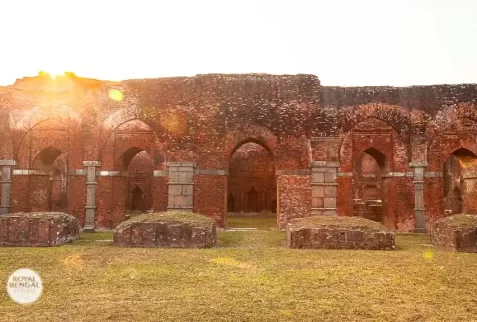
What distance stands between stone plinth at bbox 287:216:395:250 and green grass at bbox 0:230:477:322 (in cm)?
55

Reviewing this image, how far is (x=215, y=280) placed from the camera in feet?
19.5

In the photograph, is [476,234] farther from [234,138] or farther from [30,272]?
[30,272]

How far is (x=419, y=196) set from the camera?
1448cm

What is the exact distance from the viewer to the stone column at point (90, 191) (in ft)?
46.6

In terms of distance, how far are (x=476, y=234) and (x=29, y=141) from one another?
14357 mm

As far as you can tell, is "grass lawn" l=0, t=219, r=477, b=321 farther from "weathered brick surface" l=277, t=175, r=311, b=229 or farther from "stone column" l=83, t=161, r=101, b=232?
"stone column" l=83, t=161, r=101, b=232

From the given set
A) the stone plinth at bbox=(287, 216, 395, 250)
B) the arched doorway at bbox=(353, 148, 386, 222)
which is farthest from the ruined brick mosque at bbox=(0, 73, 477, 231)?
the arched doorway at bbox=(353, 148, 386, 222)

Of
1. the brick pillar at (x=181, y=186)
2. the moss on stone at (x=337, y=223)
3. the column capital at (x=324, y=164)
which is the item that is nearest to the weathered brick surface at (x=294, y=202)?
the column capital at (x=324, y=164)

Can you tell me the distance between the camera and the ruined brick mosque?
1398cm

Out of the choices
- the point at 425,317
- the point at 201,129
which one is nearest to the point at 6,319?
the point at 425,317

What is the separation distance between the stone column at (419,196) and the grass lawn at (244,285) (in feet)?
19.7
